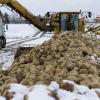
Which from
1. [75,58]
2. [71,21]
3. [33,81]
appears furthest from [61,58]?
[71,21]

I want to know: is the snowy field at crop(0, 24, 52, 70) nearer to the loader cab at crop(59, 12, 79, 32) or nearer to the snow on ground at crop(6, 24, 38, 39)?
the snow on ground at crop(6, 24, 38, 39)

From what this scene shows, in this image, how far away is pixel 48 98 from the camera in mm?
8273

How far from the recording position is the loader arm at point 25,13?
32966mm

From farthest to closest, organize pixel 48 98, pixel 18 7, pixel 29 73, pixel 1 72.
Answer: pixel 18 7 < pixel 1 72 < pixel 29 73 < pixel 48 98

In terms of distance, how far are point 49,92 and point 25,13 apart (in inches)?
1064

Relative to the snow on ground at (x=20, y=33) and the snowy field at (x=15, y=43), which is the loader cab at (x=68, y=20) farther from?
the snow on ground at (x=20, y=33)

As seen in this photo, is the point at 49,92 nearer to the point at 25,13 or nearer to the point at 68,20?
the point at 68,20

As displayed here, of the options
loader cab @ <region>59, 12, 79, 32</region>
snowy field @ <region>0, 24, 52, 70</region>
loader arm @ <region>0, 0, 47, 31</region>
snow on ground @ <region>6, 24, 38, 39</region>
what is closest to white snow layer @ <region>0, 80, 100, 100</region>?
snowy field @ <region>0, 24, 52, 70</region>

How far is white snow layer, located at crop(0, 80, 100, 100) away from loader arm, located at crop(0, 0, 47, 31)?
22.1m

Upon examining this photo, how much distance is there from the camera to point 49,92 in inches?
338

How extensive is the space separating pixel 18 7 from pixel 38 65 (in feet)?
75.8

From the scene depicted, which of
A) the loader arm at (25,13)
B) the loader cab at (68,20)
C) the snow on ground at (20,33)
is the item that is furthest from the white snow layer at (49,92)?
the snow on ground at (20,33)

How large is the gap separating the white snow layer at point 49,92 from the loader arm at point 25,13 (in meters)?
22.1

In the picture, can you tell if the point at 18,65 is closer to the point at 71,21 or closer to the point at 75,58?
the point at 75,58
